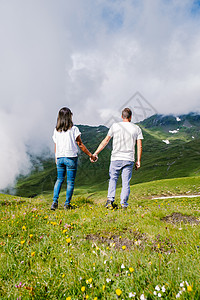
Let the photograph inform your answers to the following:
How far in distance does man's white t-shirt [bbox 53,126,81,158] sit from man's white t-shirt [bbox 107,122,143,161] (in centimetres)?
179

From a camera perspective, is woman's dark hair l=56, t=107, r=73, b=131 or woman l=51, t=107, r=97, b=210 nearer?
woman l=51, t=107, r=97, b=210

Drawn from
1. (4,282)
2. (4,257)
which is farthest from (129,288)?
(4,257)

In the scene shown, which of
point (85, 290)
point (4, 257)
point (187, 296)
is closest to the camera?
point (187, 296)

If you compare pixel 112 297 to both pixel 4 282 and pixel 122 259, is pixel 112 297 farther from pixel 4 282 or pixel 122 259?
pixel 4 282

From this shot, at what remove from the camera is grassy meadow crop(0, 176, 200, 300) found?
8.51 ft

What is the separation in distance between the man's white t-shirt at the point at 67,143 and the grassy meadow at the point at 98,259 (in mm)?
3123

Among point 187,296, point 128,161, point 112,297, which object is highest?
point 128,161

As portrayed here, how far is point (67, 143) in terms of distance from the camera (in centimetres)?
877

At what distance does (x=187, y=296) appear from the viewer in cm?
223

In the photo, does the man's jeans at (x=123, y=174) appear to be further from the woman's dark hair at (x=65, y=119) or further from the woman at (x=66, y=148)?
the woman's dark hair at (x=65, y=119)

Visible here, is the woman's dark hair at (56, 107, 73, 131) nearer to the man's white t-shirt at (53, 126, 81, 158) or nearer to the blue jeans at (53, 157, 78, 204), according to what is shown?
the man's white t-shirt at (53, 126, 81, 158)

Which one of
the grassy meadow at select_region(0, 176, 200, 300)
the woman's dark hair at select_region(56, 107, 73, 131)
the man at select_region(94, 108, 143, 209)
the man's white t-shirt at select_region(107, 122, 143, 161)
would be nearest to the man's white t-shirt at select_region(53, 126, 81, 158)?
the woman's dark hair at select_region(56, 107, 73, 131)

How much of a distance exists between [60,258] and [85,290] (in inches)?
44.8

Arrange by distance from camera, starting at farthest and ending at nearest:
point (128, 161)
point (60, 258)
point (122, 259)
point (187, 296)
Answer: point (128, 161) < point (60, 258) < point (122, 259) < point (187, 296)
